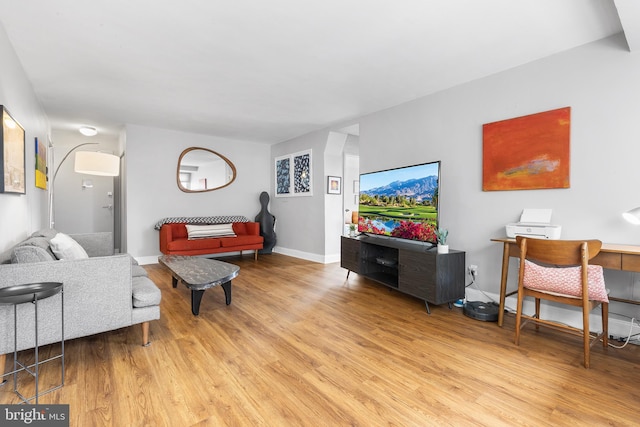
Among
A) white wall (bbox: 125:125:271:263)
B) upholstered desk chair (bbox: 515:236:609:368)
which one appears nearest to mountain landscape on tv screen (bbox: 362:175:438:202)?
upholstered desk chair (bbox: 515:236:609:368)

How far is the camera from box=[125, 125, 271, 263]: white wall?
202 inches

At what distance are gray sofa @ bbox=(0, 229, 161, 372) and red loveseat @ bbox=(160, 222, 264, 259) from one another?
258cm

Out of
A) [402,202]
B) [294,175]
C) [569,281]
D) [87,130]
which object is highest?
[87,130]

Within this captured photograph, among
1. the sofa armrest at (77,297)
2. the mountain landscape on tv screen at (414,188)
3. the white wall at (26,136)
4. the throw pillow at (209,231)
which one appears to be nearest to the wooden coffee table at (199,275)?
the sofa armrest at (77,297)

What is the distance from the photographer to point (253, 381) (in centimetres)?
177

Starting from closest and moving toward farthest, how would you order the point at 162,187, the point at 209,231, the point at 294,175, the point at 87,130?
the point at 87,130, the point at 209,231, the point at 162,187, the point at 294,175

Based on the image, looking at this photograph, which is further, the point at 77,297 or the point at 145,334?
the point at 145,334

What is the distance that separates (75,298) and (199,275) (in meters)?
1.07

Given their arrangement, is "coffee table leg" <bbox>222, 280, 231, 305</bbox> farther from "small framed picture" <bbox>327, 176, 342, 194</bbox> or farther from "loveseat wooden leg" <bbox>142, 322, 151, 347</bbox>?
"small framed picture" <bbox>327, 176, 342, 194</bbox>

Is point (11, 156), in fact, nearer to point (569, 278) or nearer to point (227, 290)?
point (227, 290)

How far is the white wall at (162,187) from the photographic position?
5.14 metres

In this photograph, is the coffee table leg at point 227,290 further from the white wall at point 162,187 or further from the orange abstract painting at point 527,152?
the white wall at point 162,187

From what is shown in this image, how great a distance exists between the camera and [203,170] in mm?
5898

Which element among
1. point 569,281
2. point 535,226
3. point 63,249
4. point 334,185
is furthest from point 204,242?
point 569,281
